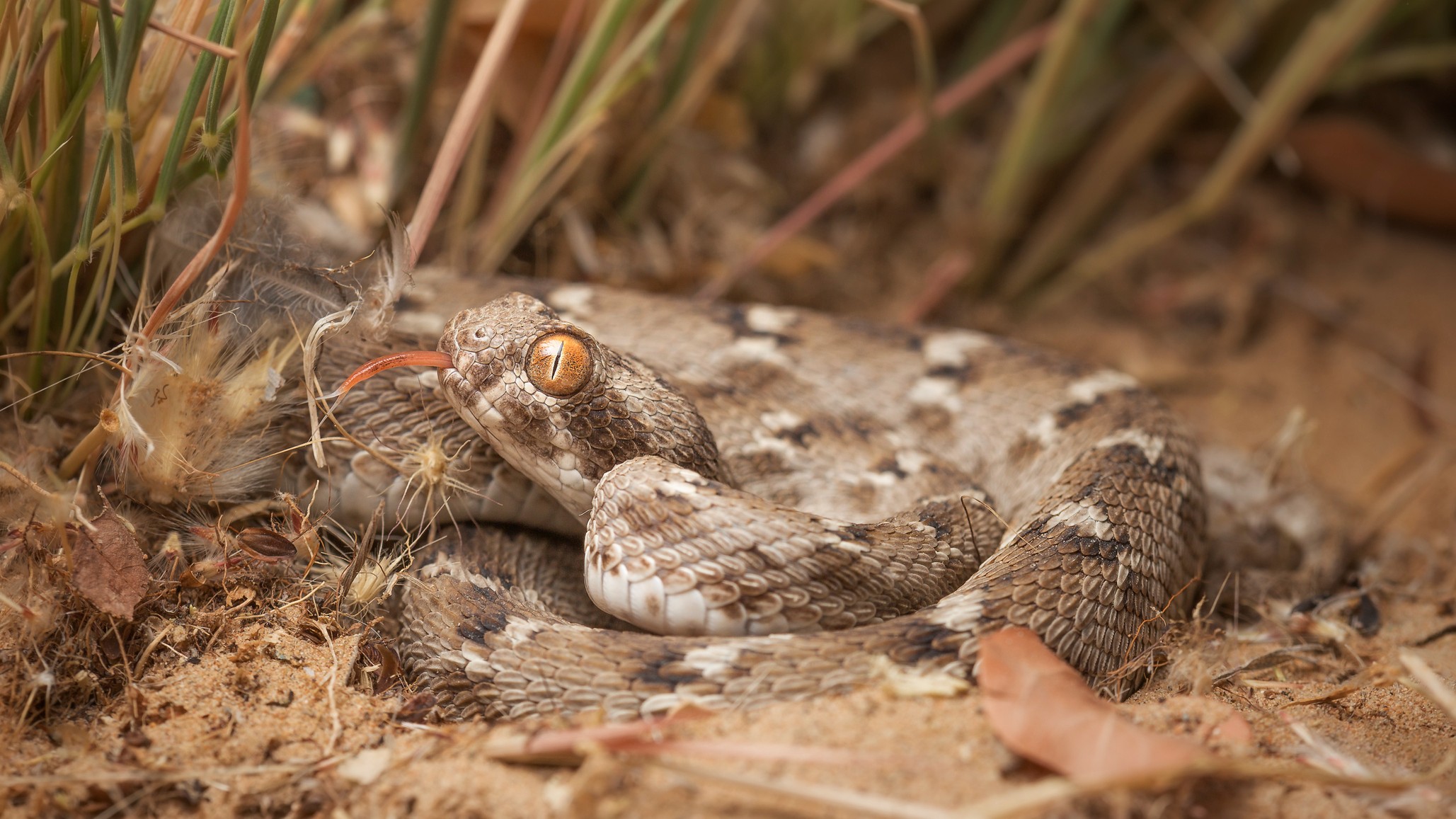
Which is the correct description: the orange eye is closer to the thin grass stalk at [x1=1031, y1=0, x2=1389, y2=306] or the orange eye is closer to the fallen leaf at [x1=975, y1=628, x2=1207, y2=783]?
the fallen leaf at [x1=975, y1=628, x2=1207, y2=783]

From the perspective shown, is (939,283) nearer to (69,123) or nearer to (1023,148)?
(1023,148)

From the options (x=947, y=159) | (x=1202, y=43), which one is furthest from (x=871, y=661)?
(x=1202, y=43)

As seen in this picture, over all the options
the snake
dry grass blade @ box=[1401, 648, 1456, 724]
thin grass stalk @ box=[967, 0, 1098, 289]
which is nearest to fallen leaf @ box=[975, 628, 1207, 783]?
the snake

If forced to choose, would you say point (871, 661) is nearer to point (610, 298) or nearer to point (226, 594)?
point (226, 594)

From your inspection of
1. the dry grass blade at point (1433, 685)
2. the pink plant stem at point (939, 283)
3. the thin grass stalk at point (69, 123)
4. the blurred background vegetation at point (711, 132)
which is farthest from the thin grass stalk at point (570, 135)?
the dry grass blade at point (1433, 685)

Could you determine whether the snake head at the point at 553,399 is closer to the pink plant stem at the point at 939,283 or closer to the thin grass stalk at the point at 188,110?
the thin grass stalk at the point at 188,110
